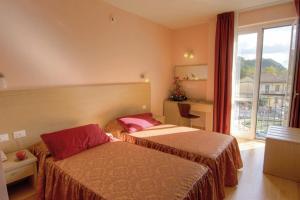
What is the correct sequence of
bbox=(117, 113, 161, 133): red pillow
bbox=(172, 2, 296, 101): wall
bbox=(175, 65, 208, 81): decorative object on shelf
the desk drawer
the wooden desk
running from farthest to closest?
bbox=(175, 65, 208, 81): decorative object on shelf → bbox=(172, 2, 296, 101): wall → bbox=(117, 113, 161, 133): red pillow → the wooden desk → the desk drawer

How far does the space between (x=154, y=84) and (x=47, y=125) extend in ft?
7.96

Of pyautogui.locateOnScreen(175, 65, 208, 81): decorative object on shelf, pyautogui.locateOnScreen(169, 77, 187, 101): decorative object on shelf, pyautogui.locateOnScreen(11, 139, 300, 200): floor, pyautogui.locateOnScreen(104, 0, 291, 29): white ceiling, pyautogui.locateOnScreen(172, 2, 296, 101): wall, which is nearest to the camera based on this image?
pyautogui.locateOnScreen(11, 139, 300, 200): floor

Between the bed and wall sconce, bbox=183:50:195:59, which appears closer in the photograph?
the bed

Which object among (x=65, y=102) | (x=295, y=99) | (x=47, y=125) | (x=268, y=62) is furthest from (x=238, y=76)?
(x=47, y=125)

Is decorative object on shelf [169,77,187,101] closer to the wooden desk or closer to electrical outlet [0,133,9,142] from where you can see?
the wooden desk

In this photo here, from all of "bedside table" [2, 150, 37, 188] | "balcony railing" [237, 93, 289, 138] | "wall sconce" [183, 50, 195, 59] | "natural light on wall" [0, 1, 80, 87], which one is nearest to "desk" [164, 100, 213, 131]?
"balcony railing" [237, 93, 289, 138]

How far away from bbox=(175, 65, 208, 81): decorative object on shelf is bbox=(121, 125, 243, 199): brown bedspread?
184 cm

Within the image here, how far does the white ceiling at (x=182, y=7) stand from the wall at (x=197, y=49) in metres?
0.36

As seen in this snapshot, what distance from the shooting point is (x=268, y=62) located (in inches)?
137

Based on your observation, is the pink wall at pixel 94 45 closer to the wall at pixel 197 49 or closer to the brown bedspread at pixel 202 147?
the wall at pixel 197 49

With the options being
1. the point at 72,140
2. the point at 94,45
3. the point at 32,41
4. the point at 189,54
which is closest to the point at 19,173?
the point at 72,140

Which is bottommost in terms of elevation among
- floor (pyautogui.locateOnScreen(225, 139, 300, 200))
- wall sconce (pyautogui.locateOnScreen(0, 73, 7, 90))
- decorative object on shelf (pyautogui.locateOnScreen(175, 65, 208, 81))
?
floor (pyautogui.locateOnScreen(225, 139, 300, 200))

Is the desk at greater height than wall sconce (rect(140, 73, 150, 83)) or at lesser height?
lesser

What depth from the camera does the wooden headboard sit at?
201 centimetres
